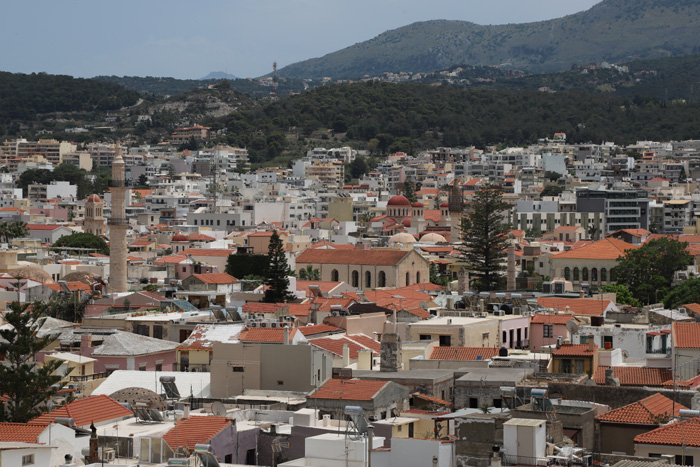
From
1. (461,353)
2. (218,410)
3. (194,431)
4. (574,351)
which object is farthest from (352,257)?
(194,431)

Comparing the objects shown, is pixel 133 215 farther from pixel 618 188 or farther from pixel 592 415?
pixel 592 415

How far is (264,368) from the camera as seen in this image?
26.3 m

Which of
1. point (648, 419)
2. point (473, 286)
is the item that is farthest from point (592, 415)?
point (473, 286)

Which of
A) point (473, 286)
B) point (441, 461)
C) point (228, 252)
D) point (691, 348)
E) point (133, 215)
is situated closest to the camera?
point (441, 461)

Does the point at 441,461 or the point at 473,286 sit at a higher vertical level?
the point at 441,461

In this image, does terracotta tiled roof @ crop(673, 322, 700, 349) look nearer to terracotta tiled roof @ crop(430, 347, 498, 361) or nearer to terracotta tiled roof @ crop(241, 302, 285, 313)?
terracotta tiled roof @ crop(430, 347, 498, 361)

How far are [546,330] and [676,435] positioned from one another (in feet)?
61.0

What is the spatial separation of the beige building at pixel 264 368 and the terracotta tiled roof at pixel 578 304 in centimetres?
1655

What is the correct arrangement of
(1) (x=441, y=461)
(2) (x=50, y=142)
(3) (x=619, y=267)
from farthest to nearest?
1. (2) (x=50, y=142)
2. (3) (x=619, y=267)
3. (1) (x=441, y=461)

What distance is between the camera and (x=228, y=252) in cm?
7812

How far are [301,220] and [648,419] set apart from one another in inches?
3990

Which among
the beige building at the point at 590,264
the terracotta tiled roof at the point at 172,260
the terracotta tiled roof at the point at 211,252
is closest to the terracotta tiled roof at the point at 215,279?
the terracotta tiled roof at the point at 172,260

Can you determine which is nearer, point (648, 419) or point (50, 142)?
point (648, 419)

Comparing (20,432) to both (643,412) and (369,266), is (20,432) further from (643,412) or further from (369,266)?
(369,266)
